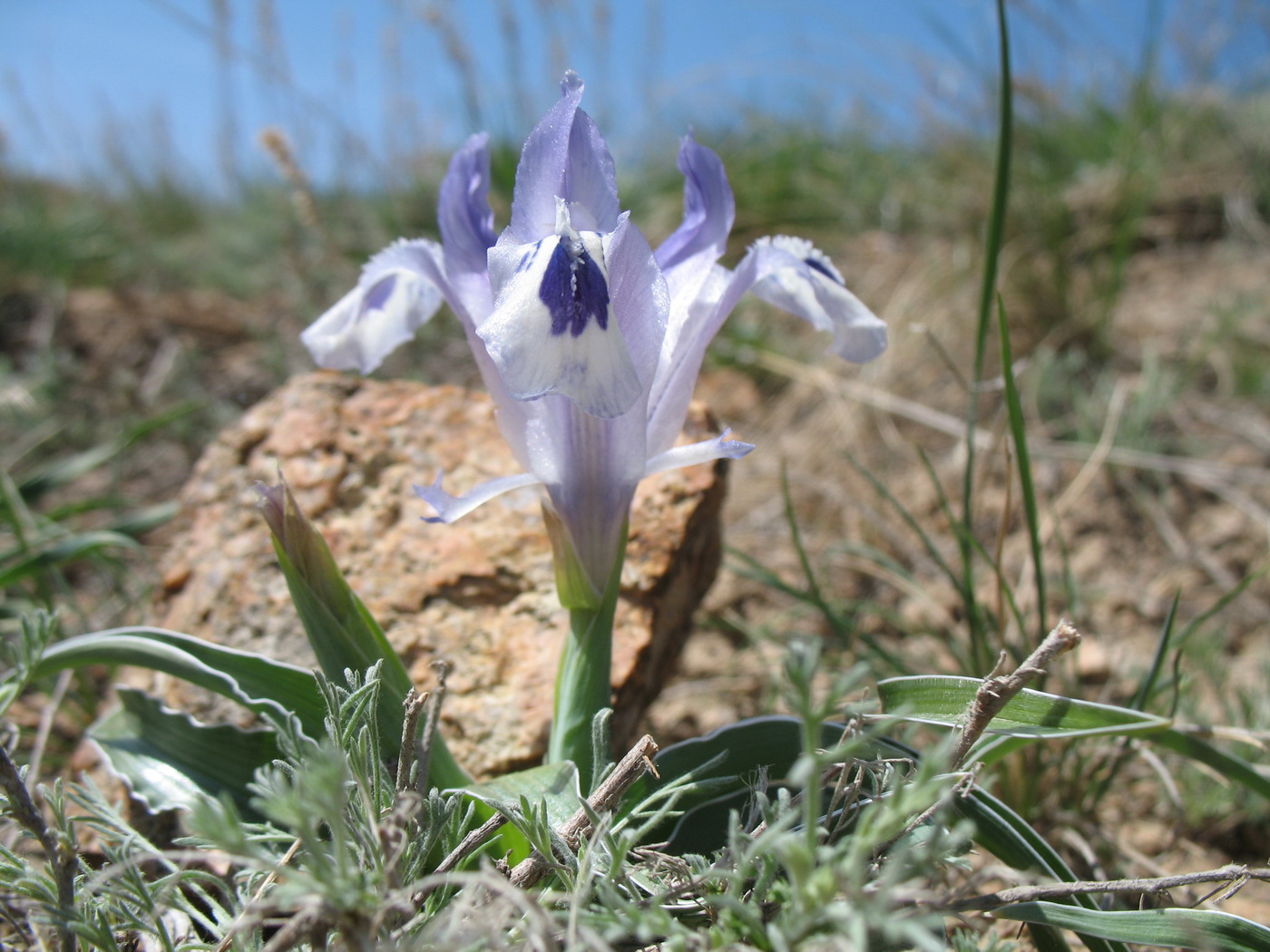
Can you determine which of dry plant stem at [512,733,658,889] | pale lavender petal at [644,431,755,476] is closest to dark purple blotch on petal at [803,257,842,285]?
pale lavender petal at [644,431,755,476]

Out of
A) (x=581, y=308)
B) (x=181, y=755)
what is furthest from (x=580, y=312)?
(x=181, y=755)

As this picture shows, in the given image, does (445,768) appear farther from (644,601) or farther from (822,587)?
(822,587)

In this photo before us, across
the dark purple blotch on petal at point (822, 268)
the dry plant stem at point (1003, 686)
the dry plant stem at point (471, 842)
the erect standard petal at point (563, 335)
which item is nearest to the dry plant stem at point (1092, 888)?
the dry plant stem at point (1003, 686)

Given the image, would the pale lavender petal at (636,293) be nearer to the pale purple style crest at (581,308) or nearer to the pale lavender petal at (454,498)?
the pale purple style crest at (581,308)

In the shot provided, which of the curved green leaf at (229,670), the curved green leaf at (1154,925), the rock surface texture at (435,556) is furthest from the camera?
the rock surface texture at (435,556)

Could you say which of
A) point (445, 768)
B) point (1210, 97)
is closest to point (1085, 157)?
point (1210, 97)

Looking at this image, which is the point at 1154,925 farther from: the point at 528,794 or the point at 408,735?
the point at 408,735
